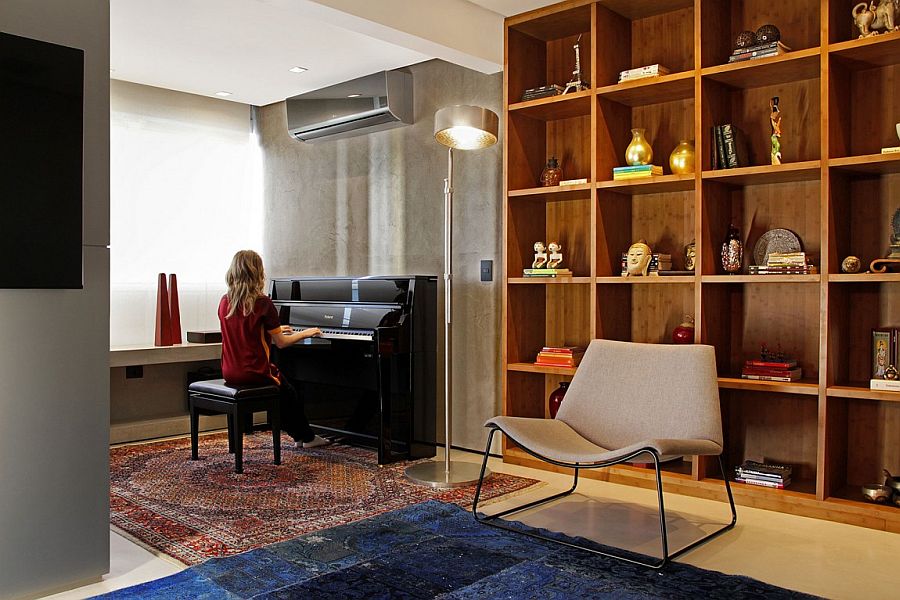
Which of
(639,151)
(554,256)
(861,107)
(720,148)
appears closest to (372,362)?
(554,256)

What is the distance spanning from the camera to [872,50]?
10.8 ft

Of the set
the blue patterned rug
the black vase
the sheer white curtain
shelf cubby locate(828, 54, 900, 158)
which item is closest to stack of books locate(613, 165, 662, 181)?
shelf cubby locate(828, 54, 900, 158)

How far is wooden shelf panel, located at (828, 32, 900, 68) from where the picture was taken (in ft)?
10.5

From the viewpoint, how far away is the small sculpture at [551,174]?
14.5ft

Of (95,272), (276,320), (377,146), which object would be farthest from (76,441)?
(377,146)

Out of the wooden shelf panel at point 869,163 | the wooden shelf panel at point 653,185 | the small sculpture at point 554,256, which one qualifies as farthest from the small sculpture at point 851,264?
the small sculpture at point 554,256

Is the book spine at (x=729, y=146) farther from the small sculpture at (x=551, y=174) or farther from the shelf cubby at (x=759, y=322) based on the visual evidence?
the small sculpture at (x=551, y=174)

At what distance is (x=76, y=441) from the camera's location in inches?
103

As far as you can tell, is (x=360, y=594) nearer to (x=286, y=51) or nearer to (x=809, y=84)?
(x=809, y=84)

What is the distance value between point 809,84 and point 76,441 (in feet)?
11.6

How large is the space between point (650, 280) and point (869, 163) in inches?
43.5

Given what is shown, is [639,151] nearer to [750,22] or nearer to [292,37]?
[750,22]

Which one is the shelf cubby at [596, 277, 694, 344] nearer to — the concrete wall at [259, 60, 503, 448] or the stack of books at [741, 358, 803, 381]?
the stack of books at [741, 358, 803, 381]

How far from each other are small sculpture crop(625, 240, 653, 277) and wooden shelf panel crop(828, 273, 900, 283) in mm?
904
